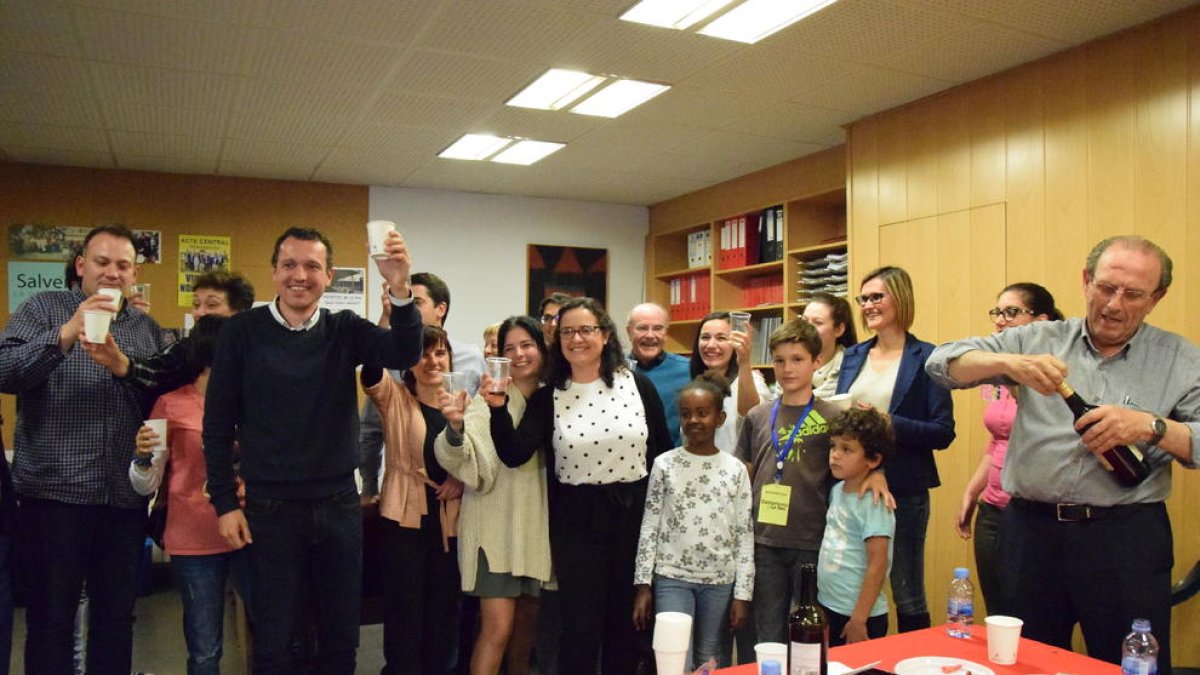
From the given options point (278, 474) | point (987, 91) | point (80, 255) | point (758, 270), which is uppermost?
point (987, 91)

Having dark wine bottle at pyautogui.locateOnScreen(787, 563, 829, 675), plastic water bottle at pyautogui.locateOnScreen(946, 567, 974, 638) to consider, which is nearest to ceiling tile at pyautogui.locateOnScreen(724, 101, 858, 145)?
plastic water bottle at pyautogui.locateOnScreen(946, 567, 974, 638)

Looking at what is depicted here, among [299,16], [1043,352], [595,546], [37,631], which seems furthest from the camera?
[299,16]

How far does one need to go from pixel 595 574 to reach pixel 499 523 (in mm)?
378

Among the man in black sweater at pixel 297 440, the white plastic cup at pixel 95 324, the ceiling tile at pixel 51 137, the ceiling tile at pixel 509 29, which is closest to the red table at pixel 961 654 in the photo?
the man in black sweater at pixel 297 440

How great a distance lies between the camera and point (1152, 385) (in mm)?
2088

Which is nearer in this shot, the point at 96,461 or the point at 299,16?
the point at 96,461

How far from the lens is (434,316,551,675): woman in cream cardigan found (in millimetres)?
2830

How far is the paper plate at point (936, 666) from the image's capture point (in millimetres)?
1646

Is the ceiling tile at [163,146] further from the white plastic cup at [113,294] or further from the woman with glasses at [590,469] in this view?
the woman with glasses at [590,469]

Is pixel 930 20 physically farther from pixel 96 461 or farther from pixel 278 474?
pixel 96 461

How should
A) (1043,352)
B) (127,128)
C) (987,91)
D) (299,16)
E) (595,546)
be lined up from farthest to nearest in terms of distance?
(127,128), (987,91), (299,16), (595,546), (1043,352)

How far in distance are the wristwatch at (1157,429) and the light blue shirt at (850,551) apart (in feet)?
2.51

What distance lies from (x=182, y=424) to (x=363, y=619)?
1136 millimetres

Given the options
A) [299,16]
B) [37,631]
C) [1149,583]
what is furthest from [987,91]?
[37,631]
